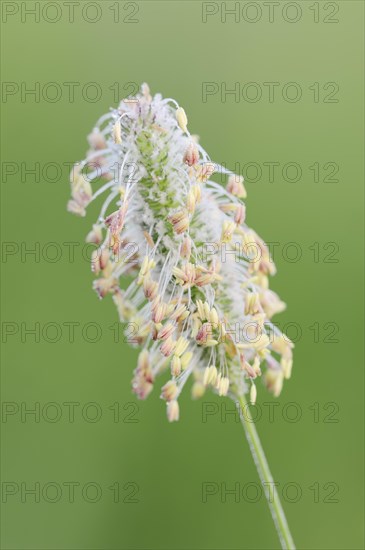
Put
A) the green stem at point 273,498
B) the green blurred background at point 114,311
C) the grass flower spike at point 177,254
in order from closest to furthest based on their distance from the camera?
the green stem at point 273,498
the grass flower spike at point 177,254
the green blurred background at point 114,311

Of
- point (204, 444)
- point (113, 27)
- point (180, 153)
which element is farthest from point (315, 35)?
point (180, 153)

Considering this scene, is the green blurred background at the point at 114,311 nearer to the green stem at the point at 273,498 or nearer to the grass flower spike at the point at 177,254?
the grass flower spike at the point at 177,254

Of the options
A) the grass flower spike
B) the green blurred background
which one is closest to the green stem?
the grass flower spike

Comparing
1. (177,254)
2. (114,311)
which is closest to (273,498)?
(177,254)

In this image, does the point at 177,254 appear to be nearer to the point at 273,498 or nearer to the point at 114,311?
the point at 273,498

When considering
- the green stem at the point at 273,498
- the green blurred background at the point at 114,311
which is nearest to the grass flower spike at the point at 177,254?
the green stem at the point at 273,498

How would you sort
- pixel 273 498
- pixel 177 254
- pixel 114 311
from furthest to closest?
pixel 114 311 → pixel 177 254 → pixel 273 498
